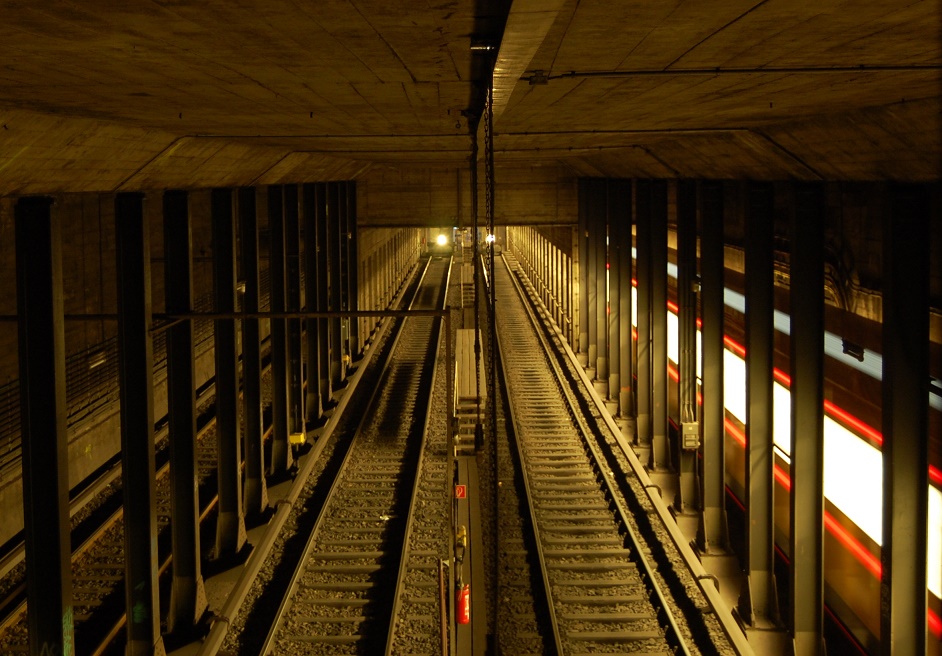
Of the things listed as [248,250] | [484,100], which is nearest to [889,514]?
[484,100]

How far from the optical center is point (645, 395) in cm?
1285

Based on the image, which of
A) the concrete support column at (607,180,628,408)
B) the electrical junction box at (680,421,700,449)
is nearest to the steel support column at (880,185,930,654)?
the electrical junction box at (680,421,700,449)

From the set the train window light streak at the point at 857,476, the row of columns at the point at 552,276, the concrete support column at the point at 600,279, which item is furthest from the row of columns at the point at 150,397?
the row of columns at the point at 552,276

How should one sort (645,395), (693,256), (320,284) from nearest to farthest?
(693,256) < (645,395) < (320,284)

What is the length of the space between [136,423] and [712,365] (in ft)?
18.2

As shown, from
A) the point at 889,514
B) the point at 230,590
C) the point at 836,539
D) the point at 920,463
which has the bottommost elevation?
the point at 230,590

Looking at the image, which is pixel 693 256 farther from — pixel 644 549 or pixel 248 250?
pixel 248 250

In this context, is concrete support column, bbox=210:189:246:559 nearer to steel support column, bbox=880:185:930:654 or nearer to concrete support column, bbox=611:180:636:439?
steel support column, bbox=880:185:930:654

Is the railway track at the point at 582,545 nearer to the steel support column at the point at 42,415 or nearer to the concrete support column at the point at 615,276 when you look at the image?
the concrete support column at the point at 615,276

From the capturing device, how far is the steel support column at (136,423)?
6797 millimetres

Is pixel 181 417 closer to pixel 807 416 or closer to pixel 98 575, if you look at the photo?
pixel 98 575

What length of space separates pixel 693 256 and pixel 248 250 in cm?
516

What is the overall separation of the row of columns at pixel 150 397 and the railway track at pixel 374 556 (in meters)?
0.95

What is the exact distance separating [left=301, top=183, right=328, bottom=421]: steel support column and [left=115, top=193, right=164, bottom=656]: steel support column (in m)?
6.49
